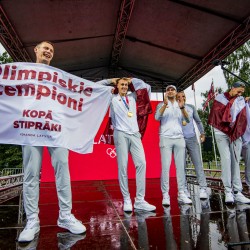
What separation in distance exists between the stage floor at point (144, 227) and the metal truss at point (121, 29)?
4548mm

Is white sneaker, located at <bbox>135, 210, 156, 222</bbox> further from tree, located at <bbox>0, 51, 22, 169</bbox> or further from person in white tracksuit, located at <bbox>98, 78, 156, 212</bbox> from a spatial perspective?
tree, located at <bbox>0, 51, 22, 169</bbox>

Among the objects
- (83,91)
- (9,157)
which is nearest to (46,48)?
(83,91)

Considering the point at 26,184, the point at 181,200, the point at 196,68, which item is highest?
the point at 196,68

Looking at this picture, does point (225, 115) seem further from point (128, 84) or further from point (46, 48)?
point (46, 48)

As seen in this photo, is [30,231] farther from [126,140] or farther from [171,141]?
[171,141]

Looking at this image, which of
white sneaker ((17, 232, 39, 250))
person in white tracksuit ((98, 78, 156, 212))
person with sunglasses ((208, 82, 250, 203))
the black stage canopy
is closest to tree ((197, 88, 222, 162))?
the black stage canopy

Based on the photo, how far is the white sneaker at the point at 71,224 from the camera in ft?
6.42

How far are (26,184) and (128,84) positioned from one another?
1.69 metres

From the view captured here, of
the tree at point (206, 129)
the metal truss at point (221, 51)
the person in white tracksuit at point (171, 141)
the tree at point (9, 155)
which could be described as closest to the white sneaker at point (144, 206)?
the person in white tracksuit at point (171, 141)

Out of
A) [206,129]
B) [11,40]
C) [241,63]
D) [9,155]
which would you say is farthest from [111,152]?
[206,129]

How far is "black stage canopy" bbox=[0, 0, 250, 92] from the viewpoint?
534 centimetres

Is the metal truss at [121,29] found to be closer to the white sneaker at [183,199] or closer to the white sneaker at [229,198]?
the white sneaker at [183,199]

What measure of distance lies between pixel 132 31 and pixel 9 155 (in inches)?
783

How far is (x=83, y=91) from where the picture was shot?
251cm
